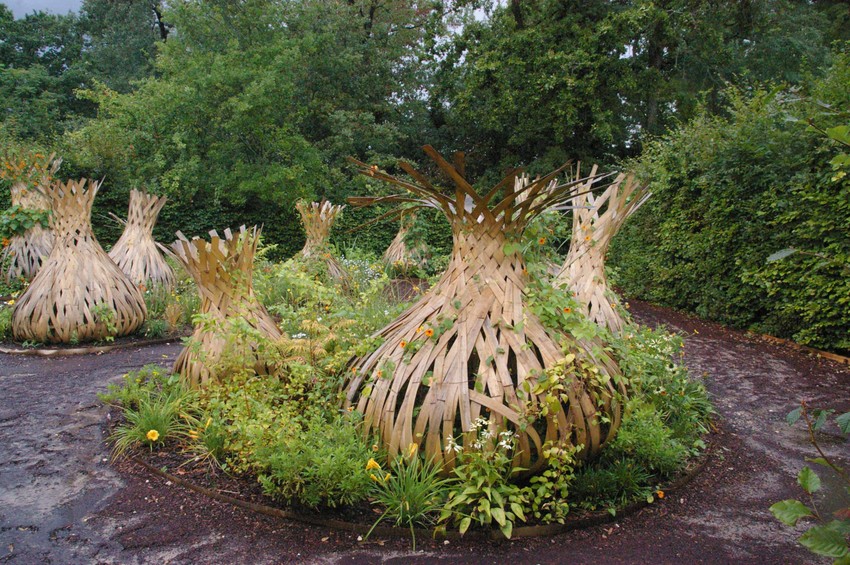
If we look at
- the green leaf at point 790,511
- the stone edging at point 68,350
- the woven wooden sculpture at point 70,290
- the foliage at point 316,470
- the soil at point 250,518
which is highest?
the woven wooden sculpture at point 70,290

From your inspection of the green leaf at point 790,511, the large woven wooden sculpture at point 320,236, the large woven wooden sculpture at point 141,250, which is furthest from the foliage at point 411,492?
the large woven wooden sculpture at point 141,250

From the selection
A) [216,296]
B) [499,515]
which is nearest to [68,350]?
[216,296]

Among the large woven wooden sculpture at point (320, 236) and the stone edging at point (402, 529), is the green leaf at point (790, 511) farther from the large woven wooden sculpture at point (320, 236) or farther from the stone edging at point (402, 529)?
the large woven wooden sculpture at point (320, 236)

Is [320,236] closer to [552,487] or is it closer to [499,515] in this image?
[552,487]

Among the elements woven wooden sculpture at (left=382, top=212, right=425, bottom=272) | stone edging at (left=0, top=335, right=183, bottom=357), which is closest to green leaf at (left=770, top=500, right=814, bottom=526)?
stone edging at (left=0, top=335, right=183, bottom=357)

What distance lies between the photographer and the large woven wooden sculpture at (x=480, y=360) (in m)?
2.63

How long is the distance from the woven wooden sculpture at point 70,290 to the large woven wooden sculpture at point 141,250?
1.79 m

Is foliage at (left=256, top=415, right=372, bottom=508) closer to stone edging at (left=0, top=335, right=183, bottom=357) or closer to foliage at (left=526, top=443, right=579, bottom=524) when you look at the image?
foliage at (left=526, top=443, right=579, bottom=524)

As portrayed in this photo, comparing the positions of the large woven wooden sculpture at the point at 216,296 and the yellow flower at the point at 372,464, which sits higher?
the large woven wooden sculpture at the point at 216,296

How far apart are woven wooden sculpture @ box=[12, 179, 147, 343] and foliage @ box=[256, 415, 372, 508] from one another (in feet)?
12.7

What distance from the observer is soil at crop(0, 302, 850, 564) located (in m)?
2.37

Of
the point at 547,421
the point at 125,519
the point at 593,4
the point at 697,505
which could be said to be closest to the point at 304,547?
the point at 125,519

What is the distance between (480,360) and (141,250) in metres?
6.44

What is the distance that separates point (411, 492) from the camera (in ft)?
8.17
